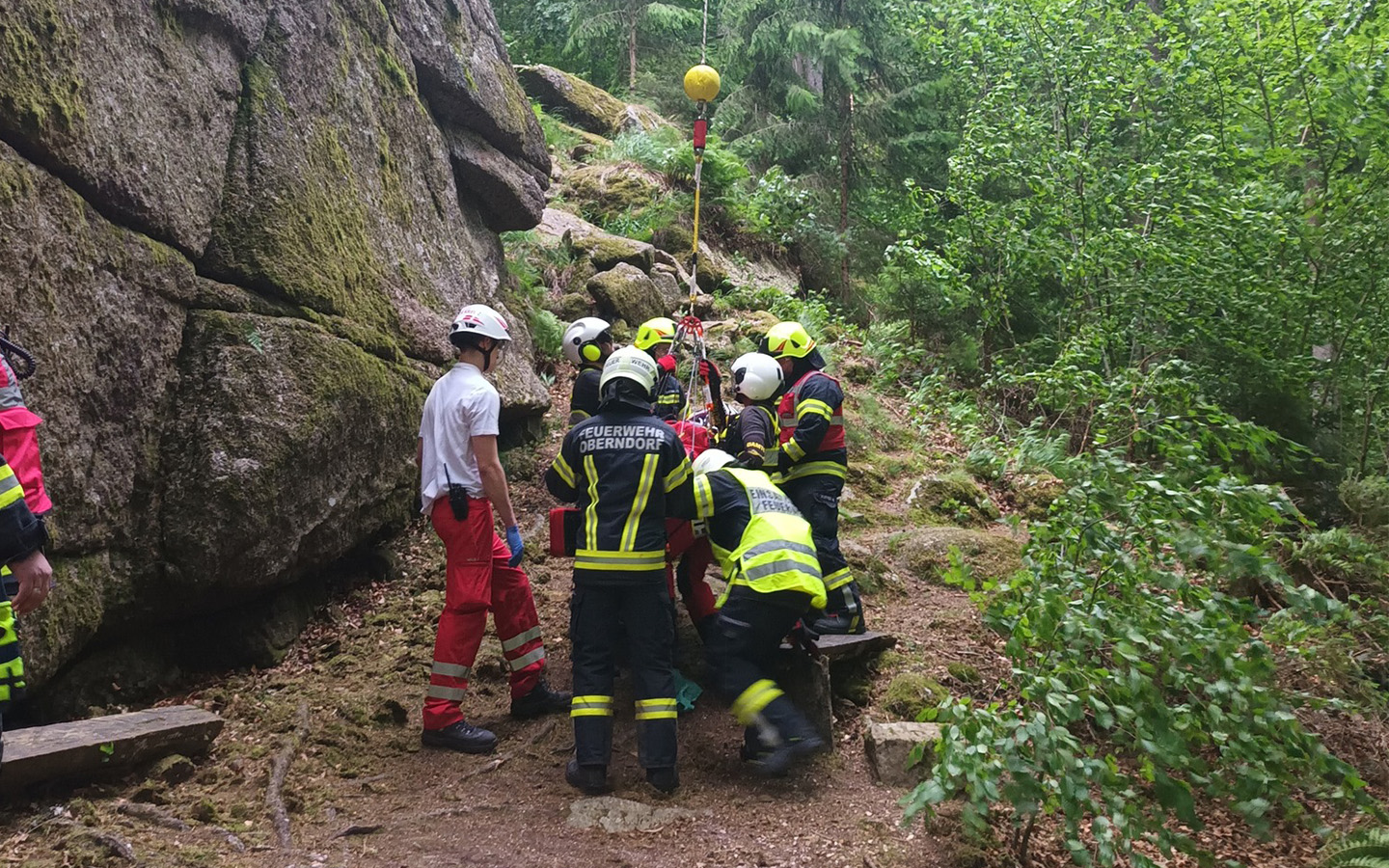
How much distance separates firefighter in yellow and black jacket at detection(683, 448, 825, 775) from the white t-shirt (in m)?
1.30

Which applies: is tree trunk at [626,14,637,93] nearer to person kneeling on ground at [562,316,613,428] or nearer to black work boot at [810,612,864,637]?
person kneeling on ground at [562,316,613,428]

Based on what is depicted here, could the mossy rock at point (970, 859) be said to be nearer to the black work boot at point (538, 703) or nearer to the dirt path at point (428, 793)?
the dirt path at point (428, 793)

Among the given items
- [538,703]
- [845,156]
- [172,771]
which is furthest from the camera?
[845,156]

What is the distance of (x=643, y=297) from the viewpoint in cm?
1231

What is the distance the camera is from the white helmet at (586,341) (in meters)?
6.47

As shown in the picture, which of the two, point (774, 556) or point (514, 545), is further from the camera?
point (514, 545)

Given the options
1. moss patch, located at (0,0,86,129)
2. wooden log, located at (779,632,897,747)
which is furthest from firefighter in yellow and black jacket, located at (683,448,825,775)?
moss patch, located at (0,0,86,129)

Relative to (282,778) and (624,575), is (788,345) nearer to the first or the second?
(624,575)

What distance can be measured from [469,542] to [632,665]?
1.20m

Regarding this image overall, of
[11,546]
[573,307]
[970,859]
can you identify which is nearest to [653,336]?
[970,859]

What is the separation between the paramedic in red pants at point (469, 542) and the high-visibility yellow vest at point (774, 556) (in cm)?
137

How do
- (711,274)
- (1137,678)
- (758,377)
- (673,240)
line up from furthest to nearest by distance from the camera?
(673,240) < (711,274) < (758,377) < (1137,678)

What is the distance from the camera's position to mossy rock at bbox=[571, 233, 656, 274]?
1293cm

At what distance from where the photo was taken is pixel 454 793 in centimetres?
425
